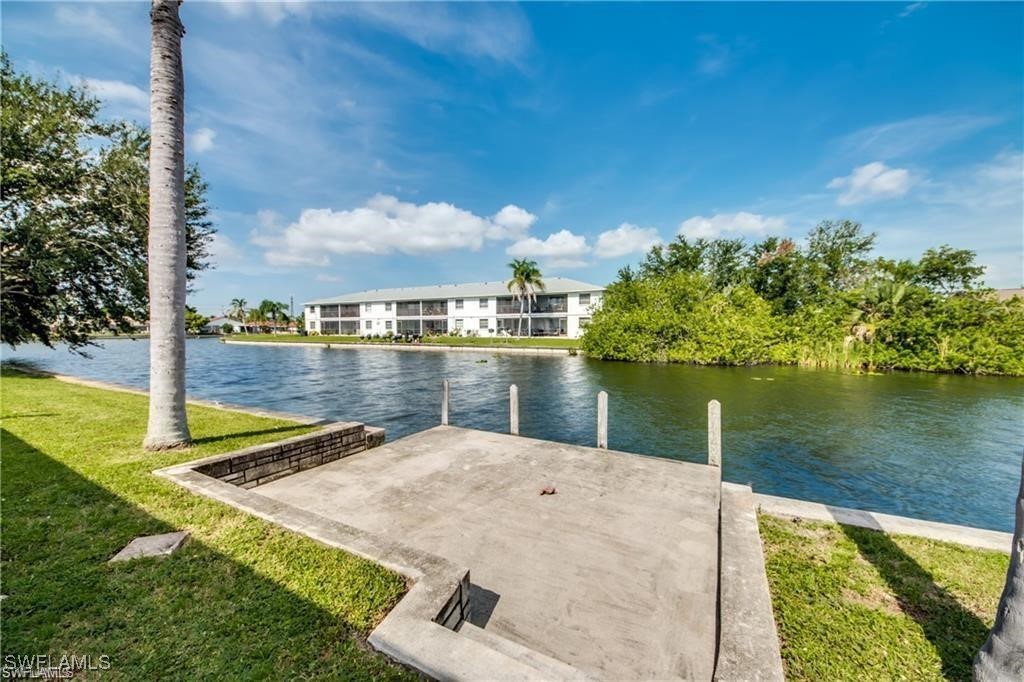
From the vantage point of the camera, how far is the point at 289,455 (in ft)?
23.2

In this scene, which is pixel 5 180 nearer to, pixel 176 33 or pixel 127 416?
pixel 127 416

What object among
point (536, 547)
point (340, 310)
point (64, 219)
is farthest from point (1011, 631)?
point (340, 310)

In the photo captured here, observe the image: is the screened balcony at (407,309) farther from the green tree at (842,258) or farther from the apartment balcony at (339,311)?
the green tree at (842,258)

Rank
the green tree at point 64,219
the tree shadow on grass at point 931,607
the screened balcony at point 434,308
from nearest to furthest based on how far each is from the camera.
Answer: the tree shadow on grass at point 931,607
the green tree at point 64,219
the screened balcony at point 434,308

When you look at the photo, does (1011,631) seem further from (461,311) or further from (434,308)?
(434,308)

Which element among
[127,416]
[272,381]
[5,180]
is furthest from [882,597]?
[272,381]

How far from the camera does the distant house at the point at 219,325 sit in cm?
8994

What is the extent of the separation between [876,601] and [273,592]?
5.14 metres

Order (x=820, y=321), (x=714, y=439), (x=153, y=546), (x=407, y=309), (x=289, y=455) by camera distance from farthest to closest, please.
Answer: (x=407, y=309) → (x=820, y=321) → (x=714, y=439) → (x=289, y=455) → (x=153, y=546)

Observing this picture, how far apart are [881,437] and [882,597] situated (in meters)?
12.5

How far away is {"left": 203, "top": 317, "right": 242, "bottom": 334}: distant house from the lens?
8994cm

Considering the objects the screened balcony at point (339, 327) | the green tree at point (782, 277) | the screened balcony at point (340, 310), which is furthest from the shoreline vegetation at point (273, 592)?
the screened balcony at point (339, 327)

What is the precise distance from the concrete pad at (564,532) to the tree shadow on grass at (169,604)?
140 centimetres

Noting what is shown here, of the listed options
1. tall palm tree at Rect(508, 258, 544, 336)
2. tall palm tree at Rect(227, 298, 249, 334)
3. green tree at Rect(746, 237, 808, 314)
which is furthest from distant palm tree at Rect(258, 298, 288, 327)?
green tree at Rect(746, 237, 808, 314)
